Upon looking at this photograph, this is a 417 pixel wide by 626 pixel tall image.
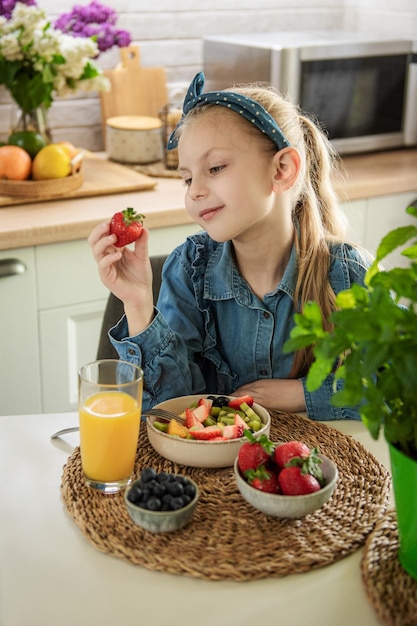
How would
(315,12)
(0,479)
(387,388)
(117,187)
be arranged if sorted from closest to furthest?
(387,388) → (0,479) → (117,187) → (315,12)

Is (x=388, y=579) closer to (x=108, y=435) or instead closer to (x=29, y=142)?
(x=108, y=435)

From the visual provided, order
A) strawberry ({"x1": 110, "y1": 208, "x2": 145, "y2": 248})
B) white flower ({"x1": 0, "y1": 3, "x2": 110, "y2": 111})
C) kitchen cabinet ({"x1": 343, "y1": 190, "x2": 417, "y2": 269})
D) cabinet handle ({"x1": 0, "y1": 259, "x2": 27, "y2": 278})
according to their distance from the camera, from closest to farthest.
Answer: strawberry ({"x1": 110, "y1": 208, "x2": 145, "y2": 248})
cabinet handle ({"x1": 0, "y1": 259, "x2": 27, "y2": 278})
white flower ({"x1": 0, "y1": 3, "x2": 110, "y2": 111})
kitchen cabinet ({"x1": 343, "y1": 190, "x2": 417, "y2": 269})

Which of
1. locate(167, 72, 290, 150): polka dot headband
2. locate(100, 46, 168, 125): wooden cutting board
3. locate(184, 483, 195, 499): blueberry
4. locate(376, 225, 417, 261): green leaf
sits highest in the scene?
locate(167, 72, 290, 150): polka dot headband

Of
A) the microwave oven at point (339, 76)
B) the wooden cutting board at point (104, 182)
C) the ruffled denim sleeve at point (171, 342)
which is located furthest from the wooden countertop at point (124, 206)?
the ruffled denim sleeve at point (171, 342)

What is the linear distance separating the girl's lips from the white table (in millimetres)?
584

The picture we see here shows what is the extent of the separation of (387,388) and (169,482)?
308 millimetres

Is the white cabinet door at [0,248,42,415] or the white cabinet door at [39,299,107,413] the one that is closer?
the white cabinet door at [0,248,42,415]

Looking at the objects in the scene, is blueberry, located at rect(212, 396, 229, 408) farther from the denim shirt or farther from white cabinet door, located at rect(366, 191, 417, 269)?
white cabinet door, located at rect(366, 191, 417, 269)

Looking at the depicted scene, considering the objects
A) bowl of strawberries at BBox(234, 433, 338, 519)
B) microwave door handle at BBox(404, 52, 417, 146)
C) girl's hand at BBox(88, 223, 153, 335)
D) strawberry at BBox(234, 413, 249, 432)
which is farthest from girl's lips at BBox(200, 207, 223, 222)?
microwave door handle at BBox(404, 52, 417, 146)

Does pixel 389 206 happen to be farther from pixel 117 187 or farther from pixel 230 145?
pixel 230 145

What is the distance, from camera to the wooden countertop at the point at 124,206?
83.2 inches

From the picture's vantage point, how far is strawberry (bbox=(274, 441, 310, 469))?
104 cm

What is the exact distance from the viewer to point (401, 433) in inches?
34.6

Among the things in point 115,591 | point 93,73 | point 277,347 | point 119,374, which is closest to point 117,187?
point 93,73
